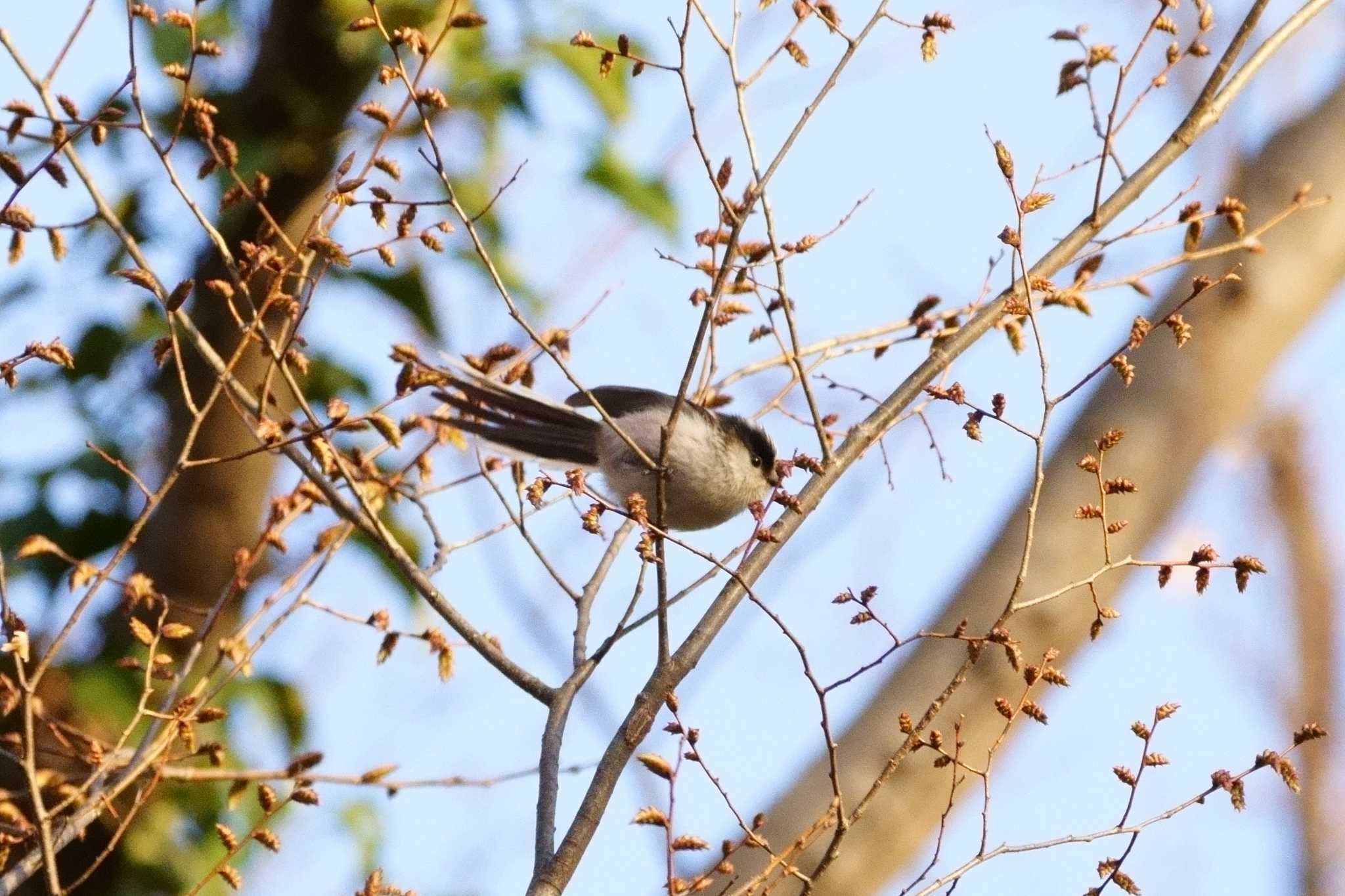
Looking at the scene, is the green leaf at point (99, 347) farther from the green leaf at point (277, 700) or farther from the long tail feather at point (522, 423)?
the long tail feather at point (522, 423)

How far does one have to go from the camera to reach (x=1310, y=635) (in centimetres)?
850

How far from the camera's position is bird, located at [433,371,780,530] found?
3080 millimetres

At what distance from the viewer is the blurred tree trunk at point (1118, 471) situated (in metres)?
3.71

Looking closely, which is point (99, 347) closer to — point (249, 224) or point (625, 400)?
point (249, 224)

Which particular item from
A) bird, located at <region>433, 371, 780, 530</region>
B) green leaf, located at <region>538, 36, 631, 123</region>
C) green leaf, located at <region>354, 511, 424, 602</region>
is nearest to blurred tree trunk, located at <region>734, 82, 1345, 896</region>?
bird, located at <region>433, 371, 780, 530</region>

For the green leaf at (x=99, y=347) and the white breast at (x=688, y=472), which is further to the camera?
the green leaf at (x=99, y=347)

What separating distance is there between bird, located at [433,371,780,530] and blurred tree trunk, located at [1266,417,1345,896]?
5399 mm

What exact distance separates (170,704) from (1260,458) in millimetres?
7176

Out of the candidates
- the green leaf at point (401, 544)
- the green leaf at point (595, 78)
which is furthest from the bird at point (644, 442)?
the green leaf at point (595, 78)

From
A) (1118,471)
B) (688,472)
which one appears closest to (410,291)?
(688,472)

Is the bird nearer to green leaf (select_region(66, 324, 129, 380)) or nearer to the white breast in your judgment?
the white breast

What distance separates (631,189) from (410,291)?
2.13 ft

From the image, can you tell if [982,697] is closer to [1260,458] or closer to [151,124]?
[151,124]

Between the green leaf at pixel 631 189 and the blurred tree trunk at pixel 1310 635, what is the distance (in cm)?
549
